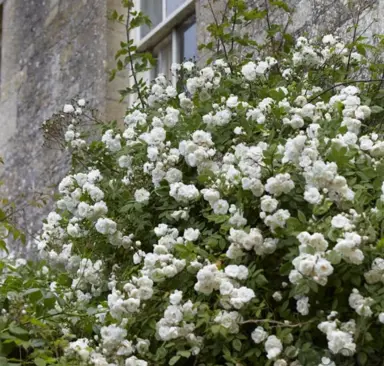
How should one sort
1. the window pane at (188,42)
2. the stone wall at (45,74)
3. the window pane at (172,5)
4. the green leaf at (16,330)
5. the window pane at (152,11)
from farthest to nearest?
the stone wall at (45,74) < the window pane at (152,11) < the window pane at (172,5) < the window pane at (188,42) < the green leaf at (16,330)

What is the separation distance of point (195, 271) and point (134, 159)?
0.75 metres

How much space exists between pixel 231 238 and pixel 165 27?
9.90 ft

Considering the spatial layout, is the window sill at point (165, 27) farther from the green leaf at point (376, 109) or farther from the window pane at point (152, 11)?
the green leaf at point (376, 109)

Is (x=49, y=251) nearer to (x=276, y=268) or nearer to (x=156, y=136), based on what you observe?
(x=156, y=136)

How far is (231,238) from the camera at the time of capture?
2.23m

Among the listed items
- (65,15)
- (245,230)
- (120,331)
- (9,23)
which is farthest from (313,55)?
(9,23)

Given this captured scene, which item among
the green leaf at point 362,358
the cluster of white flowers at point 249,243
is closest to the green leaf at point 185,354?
the cluster of white flowers at point 249,243

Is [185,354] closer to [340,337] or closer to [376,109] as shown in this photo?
[340,337]

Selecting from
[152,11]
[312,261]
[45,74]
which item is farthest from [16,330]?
[45,74]

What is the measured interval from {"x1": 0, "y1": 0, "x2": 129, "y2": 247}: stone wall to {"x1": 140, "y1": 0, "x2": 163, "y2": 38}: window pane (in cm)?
24

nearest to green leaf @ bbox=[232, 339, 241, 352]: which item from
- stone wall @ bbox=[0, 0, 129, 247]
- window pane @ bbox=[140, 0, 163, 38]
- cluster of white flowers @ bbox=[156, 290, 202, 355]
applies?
cluster of white flowers @ bbox=[156, 290, 202, 355]

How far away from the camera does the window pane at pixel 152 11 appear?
5.18 m

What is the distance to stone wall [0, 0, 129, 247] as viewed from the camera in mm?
5418

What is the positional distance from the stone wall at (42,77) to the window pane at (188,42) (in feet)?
1.98
